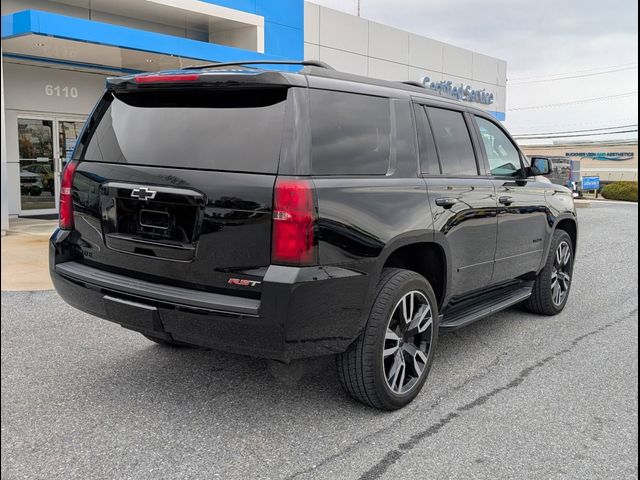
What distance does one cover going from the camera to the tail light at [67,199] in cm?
388

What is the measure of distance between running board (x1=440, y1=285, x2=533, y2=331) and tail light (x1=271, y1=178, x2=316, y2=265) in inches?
62.8

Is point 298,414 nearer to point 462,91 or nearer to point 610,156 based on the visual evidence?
point 462,91

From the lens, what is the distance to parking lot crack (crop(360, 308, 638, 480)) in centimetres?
311

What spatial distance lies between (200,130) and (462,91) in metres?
25.2

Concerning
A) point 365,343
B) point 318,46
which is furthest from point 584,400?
point 318,46

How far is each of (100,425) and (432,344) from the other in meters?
2.08

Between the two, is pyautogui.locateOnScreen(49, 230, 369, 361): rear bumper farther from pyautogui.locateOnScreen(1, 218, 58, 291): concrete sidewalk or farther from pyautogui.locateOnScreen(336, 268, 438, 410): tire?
pyautogui.locateOnScreen(1, 218, 58, 291): concrete sidewalk

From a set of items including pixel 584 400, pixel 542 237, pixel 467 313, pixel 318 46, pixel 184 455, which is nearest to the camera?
pixel 184 455

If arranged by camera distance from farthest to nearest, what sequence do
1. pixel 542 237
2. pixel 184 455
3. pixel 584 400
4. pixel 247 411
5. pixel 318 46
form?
pixel 318 46 → pixel 542 237 → pixel 584 400 → pixel 247 411 → pixel 184 455

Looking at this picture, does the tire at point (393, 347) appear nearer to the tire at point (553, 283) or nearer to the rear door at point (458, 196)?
the rear door at point (458, 196)

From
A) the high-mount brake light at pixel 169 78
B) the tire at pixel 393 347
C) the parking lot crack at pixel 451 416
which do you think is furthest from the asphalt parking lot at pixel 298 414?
the high-mount brake light at pixel 169 78

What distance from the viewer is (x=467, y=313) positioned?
15.3 ft

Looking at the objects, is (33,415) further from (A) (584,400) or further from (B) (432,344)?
(A) (584,400)

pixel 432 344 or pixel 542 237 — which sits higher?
pixel 542 237
